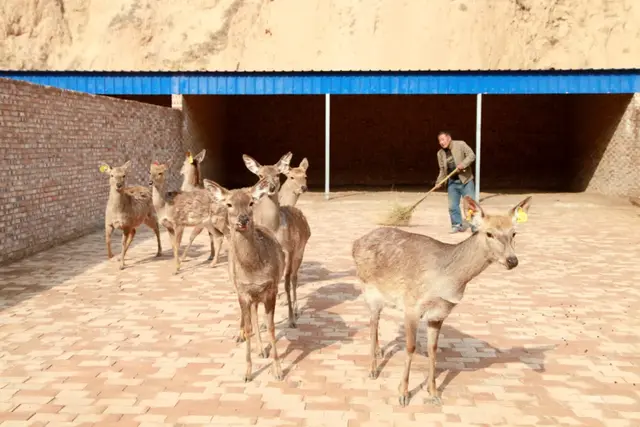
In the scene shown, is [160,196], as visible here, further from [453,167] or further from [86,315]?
[453,167]

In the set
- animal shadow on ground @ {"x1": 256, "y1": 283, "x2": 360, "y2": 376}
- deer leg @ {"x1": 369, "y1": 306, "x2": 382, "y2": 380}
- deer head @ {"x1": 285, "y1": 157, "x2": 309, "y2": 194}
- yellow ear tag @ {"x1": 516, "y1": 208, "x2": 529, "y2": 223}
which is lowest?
animal shadow on ground @ {"x1": 256, "y1": 283, "x2": 360, "y2": 376}

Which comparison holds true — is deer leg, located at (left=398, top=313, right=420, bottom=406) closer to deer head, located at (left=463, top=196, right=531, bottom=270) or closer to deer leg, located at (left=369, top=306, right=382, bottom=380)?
deer leg, located at (left=369, top=306, right=382, bottom=380)

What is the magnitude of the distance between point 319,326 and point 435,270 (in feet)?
7.98

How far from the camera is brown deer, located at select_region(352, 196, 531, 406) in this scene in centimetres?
538

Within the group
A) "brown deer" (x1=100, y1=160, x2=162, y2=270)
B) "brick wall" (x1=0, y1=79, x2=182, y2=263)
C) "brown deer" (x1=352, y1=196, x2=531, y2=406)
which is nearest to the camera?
"brown deer" (x1=352, y1=196, x2=531, y2=406)

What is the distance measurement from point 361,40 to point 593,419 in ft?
118

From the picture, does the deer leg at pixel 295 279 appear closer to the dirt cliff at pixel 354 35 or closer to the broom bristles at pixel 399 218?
the broom bristles at pixel 399 218

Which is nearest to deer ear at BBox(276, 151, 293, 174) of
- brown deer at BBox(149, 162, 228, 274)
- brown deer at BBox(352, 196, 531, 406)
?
brown deer at BBox(149, 162, 228, 274)

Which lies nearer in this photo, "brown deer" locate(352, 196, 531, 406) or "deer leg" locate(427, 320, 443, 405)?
"brown deer" locate(352, 196, 531, 406)

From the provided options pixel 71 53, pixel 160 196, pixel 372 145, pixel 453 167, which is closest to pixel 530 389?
pixel 160 196

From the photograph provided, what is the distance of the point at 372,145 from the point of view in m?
29.4

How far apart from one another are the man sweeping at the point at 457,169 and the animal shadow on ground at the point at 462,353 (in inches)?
303

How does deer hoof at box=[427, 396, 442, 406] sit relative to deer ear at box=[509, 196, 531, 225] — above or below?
below

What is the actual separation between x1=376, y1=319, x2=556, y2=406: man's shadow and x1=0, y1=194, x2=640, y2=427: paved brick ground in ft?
0.10
